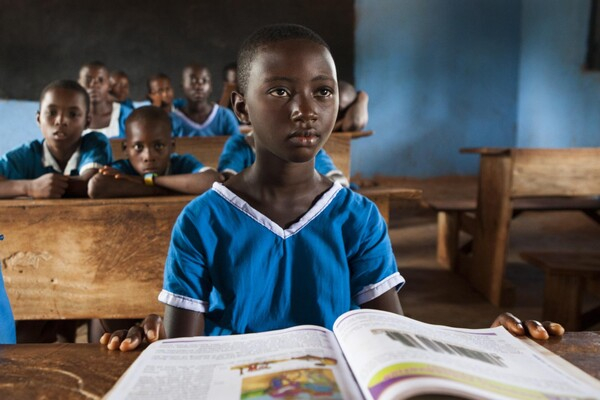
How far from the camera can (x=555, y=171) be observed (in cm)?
304

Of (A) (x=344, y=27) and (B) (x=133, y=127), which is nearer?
(B) (x=133, y=127)

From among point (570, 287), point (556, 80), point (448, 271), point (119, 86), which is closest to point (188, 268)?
point (570, 287)

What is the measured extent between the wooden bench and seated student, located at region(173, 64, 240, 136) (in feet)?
6.86

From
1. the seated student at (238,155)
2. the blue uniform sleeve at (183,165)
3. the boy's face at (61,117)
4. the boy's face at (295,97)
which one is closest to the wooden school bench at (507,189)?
the seated student at (238,155)

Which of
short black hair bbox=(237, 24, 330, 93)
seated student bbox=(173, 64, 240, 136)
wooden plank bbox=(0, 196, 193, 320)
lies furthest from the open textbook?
seated student bbox=(173, 64, 240, 136)

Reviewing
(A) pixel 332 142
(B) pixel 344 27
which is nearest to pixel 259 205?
(A) pixel 332 142

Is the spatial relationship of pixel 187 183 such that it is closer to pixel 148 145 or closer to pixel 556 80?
pixel 148 145

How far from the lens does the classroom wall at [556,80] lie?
5.40 m

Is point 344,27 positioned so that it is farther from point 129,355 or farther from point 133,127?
point 129,355

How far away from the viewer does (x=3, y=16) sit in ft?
19.9

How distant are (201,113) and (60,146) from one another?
5.59 feet

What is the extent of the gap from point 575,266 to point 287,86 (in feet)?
6.25

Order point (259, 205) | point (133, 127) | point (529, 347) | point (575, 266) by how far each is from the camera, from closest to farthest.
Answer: point (529, 347) → point (259, 205) → point (133, 127) → point (575, 266)

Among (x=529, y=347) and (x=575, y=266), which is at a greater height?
(x=529, y=347)
